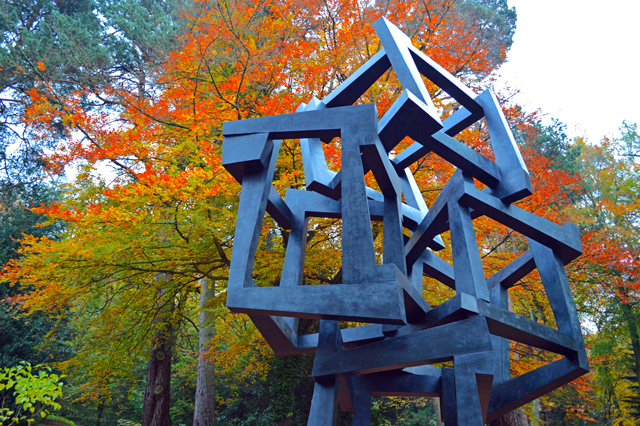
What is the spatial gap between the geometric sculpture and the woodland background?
3.58 meters

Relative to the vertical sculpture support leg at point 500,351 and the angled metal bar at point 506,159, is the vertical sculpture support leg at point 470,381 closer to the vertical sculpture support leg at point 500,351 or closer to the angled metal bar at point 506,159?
the vertical sculpture support leg at point 500,351

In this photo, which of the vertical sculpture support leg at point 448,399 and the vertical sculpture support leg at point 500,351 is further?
the vertical sculpture support leg at point 500,351

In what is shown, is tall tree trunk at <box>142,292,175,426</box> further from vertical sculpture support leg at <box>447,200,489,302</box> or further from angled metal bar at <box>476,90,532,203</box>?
angled metal bar at <box>476,90,532,203</box>

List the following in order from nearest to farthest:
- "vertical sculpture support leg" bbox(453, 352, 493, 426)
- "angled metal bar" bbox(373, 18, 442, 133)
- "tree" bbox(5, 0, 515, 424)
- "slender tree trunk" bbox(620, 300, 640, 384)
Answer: "vertical sculpture support leg" bbox(453, 352, 493, 426) → "angled metal bar" bbox(373, 18, 442, 133) → "tree" bbox(5, 0, 515, 424) → "slender tree trunk" bbox(620, 300, 640, 384)

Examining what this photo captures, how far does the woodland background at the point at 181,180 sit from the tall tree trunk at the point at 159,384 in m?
0.05

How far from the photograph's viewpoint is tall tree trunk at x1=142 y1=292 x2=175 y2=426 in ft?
42.3

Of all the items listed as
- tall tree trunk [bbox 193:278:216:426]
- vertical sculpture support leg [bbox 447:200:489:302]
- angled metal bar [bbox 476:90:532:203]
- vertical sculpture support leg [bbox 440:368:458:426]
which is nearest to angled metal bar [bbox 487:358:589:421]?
vertical sculpture support leg [bbox 440:368:458:426]

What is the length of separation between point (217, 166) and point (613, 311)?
16.8m

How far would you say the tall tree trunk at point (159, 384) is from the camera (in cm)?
1289

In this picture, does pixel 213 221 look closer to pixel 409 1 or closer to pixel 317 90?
pixel 317 90

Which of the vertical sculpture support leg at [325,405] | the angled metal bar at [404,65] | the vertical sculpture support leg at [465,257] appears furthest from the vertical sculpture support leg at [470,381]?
the angled metal bar at [404,65]

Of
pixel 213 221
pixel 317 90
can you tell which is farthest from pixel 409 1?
pixel 213 221

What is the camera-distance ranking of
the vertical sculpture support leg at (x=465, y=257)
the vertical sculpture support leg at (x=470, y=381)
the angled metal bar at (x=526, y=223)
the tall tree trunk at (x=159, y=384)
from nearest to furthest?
the vertical sculpture support leg at (x=470, y=381)
the vertical sculpture support leg at (x=465, y=257)
the angled metal bar at (x=526, y=223)
the tall tree trunk at (x=159, y=384)

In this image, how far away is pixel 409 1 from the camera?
1105 cm
